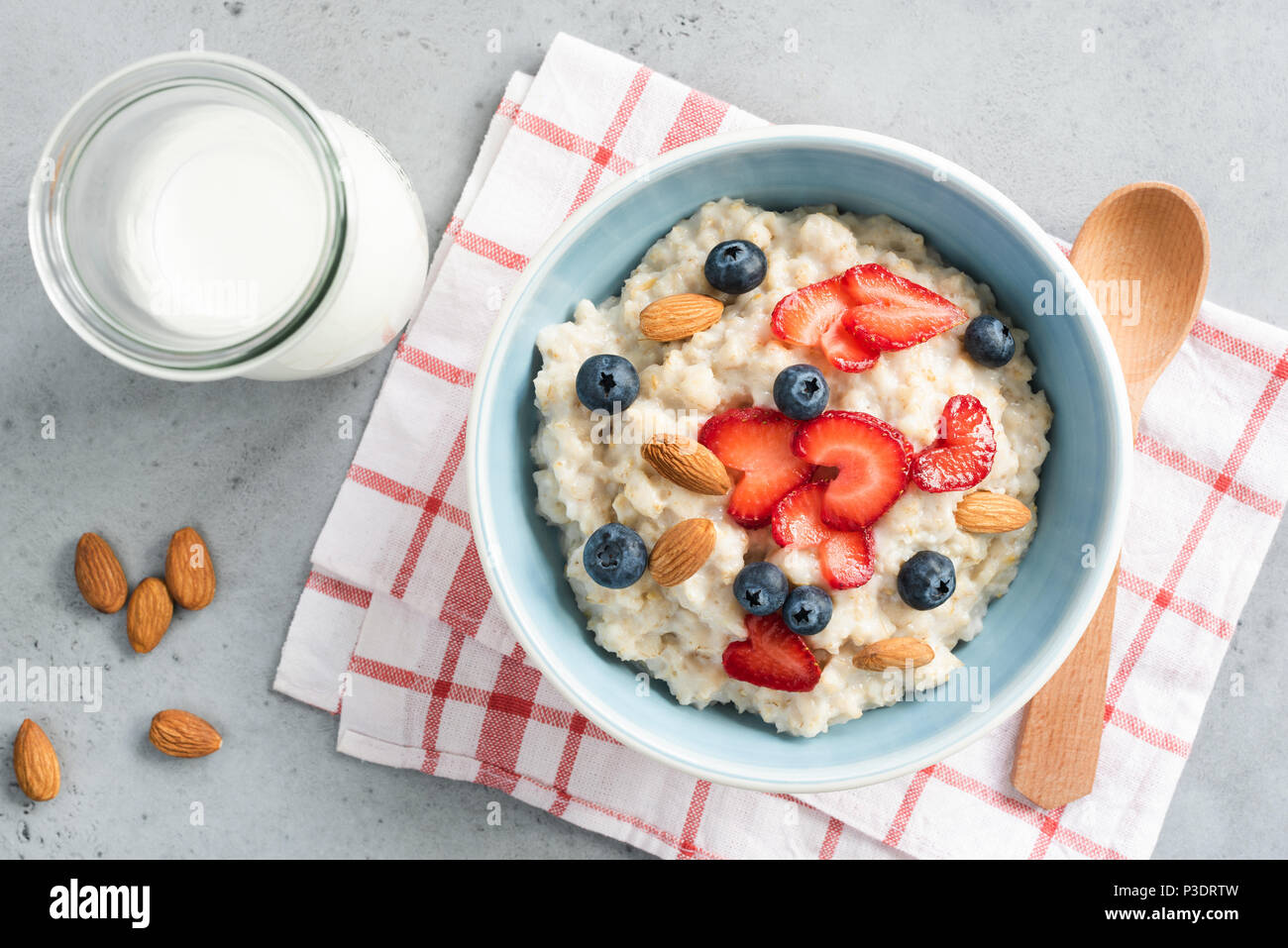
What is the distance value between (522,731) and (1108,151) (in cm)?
185

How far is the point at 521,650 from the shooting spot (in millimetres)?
2240

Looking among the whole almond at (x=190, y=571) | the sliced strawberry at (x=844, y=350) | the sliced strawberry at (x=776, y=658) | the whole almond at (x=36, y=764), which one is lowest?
the whole almond at (x=36, y=764)

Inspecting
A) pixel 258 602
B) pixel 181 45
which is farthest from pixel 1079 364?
pixel 181 45

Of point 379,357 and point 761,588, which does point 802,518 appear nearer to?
point 761,588

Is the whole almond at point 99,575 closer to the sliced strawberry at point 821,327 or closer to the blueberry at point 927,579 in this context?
the sliced strawberry at point 821,327

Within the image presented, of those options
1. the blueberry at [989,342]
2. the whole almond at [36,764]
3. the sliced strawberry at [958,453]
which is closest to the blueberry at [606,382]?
the sliced strawberry at [958,453]

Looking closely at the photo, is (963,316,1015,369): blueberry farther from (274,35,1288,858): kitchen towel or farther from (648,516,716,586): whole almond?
(274,35,1288,858): kitchen towel

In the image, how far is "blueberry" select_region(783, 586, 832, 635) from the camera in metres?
1.60

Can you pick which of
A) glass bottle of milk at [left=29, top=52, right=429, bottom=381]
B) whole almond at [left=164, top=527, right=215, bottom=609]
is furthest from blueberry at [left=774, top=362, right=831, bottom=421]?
whole almond at [left=164, top=527, right=215, bottom=609]

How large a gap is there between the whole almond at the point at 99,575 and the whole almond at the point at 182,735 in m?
0.29

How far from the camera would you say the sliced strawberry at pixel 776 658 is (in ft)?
5.46

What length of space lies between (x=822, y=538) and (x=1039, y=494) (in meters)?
0.48

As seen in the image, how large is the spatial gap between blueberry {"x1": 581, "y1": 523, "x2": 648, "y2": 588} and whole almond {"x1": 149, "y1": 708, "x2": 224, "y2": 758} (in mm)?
1189

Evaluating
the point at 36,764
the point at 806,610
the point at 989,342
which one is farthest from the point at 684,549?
the point at 36,764
